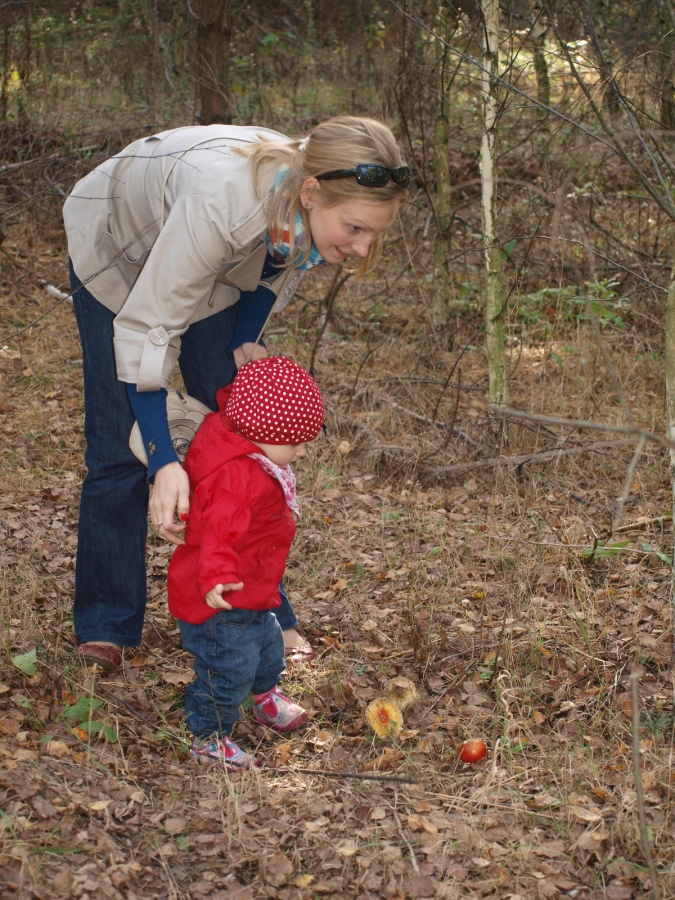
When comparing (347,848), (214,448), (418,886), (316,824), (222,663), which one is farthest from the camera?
(222,663)

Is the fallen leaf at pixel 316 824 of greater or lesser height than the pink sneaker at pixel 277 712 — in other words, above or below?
above

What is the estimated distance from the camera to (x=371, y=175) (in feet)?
7.91

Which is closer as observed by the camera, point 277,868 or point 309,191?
point 277,868

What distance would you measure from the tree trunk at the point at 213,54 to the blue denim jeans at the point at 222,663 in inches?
233

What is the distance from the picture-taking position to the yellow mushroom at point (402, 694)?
3053 mm

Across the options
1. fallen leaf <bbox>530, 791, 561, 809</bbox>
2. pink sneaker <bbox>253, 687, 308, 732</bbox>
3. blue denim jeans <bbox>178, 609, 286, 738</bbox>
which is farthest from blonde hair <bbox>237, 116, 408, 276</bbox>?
fallen leaf <bbox>530, 791, 561, 809</bbox>

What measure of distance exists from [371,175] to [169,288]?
652mm

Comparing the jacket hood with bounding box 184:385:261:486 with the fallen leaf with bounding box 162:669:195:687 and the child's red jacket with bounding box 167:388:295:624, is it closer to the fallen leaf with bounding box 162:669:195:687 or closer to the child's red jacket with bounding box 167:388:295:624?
the child's red jacket with bounding box 167:388:295:624

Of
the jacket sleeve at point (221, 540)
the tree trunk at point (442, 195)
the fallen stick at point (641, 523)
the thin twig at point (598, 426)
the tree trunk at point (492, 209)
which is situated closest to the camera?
the thin twig at point (598, 426)

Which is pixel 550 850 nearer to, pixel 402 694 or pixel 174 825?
pixel 402 694

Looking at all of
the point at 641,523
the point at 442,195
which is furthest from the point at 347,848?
the point at 442,195

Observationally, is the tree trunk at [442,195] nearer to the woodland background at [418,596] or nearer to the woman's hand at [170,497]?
the woodland background at [418,596]

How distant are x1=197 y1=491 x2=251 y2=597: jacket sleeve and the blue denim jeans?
0.21 meters

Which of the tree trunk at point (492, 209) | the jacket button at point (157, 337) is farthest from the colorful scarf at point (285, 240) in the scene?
the tree trunk at point (492, 209)
